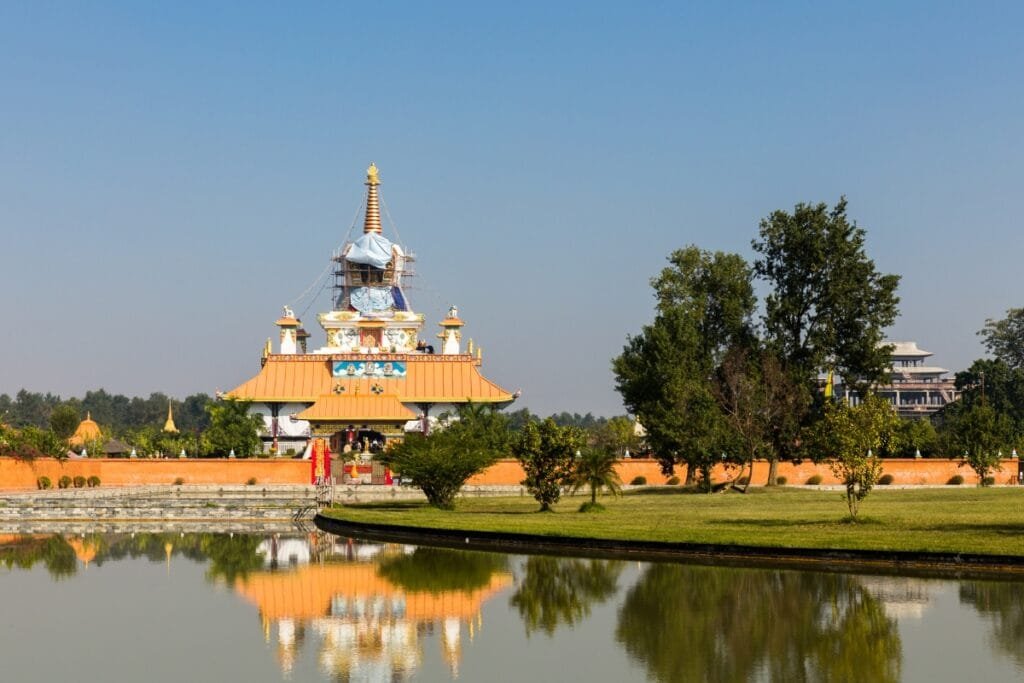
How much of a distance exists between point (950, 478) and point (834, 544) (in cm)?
3315

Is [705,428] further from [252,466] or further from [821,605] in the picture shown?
[821,605]

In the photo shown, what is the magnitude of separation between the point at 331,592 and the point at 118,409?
16647 centimetres

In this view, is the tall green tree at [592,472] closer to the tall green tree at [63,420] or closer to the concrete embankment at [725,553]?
the concrete embankment at [725,553]

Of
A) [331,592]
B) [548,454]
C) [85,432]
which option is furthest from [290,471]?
[85,432]

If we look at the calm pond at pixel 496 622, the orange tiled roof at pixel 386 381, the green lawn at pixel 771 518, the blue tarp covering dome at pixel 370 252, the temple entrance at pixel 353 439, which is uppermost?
the blue tarp covering dome at pixel 370 252

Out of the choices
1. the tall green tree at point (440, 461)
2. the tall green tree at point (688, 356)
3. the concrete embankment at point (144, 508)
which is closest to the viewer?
the tall green tree at point (440, 461)

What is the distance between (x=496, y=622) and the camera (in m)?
16.4

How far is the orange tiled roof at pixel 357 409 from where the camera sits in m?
67.3

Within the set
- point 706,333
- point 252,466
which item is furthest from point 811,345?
point 252,466

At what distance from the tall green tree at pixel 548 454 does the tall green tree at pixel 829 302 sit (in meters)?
18.6

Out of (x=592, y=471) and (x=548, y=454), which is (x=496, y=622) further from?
(x=592, y=471)

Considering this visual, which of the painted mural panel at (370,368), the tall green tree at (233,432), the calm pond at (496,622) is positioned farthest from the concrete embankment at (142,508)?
the painted mural panel at (370,368)

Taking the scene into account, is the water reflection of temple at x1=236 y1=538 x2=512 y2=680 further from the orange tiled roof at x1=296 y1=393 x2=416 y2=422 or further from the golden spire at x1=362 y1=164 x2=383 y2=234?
the golden spire at x1=362 y1=164 x2=383 y2=234

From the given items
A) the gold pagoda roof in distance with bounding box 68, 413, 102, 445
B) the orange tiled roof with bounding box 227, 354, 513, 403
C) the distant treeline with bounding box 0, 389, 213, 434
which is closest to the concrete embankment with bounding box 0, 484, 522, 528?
the orange tiled roof with bounding box 227, 354, 513, 403
